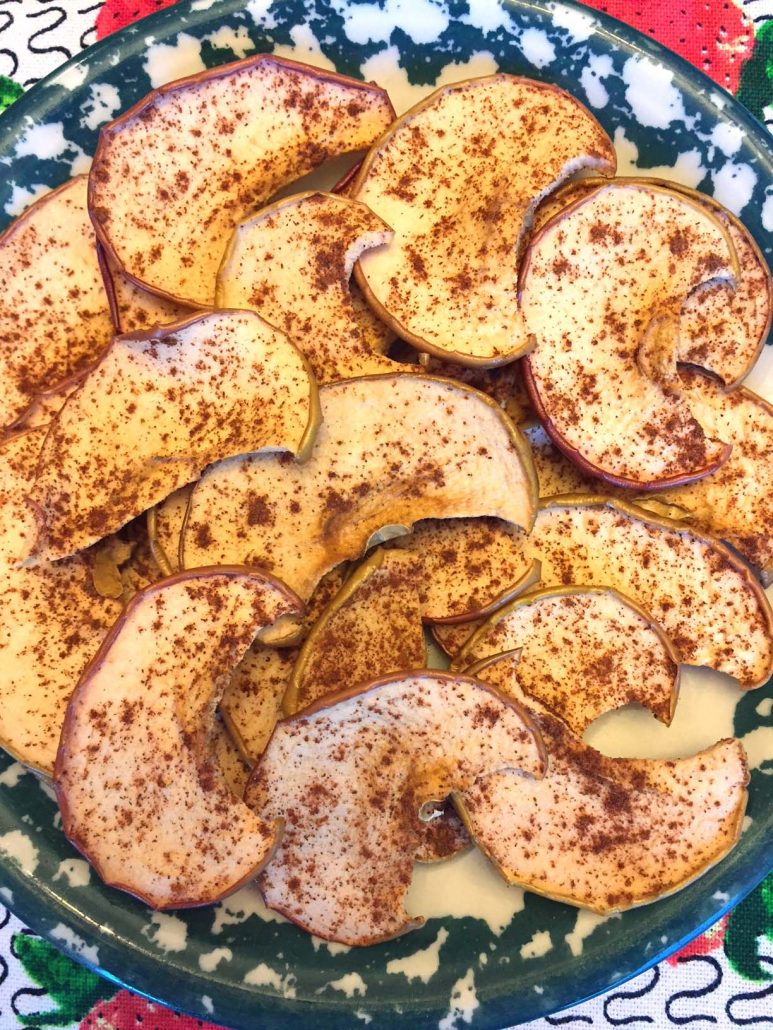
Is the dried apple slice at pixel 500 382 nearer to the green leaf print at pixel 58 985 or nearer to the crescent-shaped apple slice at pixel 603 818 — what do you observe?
the crescent-shaped apple slice at pixel 603 818

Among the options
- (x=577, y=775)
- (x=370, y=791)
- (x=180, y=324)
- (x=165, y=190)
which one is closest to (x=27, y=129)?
(x=165, y=190)

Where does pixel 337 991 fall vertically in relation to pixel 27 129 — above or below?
below

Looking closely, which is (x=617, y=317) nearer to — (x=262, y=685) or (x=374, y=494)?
(x=374, y=494)

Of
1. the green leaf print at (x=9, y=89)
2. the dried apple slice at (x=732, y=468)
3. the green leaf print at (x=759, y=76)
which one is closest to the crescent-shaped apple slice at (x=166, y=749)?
the dried apple slice at (x=732, y=468)

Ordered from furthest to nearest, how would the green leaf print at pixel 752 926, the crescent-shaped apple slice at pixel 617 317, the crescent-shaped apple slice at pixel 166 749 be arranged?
1. the green leaf print at pixel 752 926
2. the crescent-shaped apple slice at pixel 617 317
3. the crescent-shaped apple slice at pixel 166 749

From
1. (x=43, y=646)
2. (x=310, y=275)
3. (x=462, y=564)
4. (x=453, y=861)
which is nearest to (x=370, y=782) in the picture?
(x=453, y=861)

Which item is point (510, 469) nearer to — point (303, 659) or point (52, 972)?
point (303, 659)

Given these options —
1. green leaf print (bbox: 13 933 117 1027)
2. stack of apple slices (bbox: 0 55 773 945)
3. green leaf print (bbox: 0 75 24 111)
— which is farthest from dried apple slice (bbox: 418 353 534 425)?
green leaf print (bbox: 13 933 117 1027)

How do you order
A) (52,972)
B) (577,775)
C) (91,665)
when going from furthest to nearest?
(52,972) < (577,775) < (91,665)
